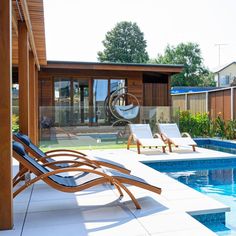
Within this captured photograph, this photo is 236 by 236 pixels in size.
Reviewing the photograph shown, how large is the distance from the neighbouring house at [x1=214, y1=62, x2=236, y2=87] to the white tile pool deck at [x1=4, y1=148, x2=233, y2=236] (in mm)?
42288

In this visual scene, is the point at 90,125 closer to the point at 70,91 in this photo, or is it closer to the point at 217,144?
the point at 70,91

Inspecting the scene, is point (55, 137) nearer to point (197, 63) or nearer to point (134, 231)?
point (134, 231)

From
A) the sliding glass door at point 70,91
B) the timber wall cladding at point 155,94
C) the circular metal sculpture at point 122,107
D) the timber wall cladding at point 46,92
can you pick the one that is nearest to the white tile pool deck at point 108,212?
the circular metal sculpture at point 122,107

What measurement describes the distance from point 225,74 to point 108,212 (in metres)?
45.2

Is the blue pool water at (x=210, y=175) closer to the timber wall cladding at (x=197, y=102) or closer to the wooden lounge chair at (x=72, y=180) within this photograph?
the wooden lounge chair at (x=72, y=180)

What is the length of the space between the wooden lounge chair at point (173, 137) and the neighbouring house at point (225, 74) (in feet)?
120

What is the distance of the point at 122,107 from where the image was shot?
43.0 feet

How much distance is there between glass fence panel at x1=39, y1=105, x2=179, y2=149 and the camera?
11.3 meters

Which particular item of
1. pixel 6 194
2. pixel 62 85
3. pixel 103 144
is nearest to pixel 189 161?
pixel 103 144

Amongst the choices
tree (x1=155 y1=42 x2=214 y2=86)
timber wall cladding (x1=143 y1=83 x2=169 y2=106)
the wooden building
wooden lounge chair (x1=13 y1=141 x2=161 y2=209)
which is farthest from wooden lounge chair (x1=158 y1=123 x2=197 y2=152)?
tree (x1=155 y1=42 x2=214 y2=86)

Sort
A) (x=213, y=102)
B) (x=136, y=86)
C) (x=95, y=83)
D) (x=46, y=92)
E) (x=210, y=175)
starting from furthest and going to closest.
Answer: (x=213, y=102), (x=136, y=86), (x=95, y=83), (x=46, y=92), (x=210, y=175)

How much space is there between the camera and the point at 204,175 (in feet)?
25.2

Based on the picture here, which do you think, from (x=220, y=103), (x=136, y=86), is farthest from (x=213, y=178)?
(x=220, y=103)

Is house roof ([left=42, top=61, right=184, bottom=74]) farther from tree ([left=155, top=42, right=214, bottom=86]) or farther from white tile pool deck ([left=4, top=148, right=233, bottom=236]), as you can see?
tree ([left=155, top=42, right=214, bottom=86])
